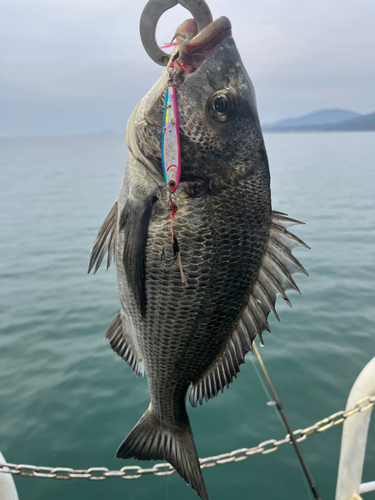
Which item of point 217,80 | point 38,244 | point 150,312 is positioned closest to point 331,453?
point 150,312

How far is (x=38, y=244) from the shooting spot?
11883 mm

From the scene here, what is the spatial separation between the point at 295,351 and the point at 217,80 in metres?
4.99

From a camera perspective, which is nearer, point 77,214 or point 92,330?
point 92,330

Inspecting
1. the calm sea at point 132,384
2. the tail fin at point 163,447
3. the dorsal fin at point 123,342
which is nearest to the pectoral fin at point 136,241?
the dorsal fin at point 123,342

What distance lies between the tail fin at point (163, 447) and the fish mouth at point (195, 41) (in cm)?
176

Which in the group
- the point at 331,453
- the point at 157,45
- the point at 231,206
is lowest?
the point at 331,453

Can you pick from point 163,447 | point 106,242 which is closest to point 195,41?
point 106,242

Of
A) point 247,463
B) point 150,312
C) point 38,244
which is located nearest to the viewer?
point 150,312

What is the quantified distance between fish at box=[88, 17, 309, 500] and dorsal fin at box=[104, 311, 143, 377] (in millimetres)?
223

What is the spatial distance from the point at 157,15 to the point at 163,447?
2.01 m

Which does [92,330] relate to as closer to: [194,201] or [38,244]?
[194,201]

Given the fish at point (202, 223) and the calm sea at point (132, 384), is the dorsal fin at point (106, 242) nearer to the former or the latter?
the fish at point (202, 223)

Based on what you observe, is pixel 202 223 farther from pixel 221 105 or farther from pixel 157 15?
pixel 157 15

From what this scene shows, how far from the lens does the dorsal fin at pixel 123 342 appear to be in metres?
1.99
